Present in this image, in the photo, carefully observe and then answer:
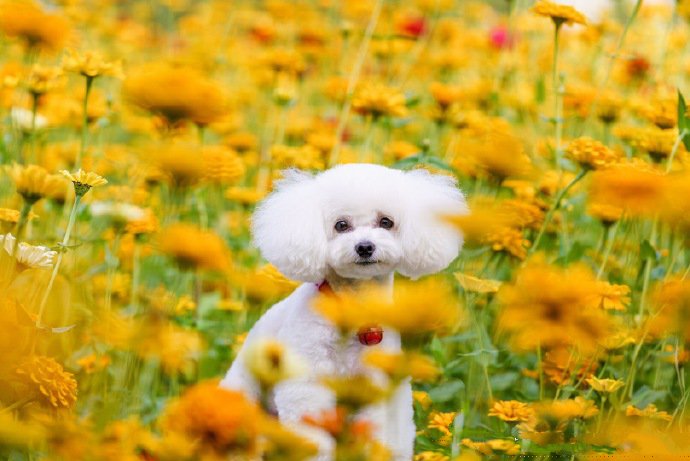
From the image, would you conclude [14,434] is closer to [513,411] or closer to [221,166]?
[513,411]

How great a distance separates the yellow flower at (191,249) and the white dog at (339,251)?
34 centimetres

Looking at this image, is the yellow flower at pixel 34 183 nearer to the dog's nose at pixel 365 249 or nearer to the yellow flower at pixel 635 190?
the dog's nose at pixel 365 249

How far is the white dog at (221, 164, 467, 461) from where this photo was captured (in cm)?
150

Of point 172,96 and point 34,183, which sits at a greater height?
point 172,96

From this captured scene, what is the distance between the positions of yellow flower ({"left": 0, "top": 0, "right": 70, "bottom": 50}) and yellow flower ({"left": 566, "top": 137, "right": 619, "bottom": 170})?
93 centimetres

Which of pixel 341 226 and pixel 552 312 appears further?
pixel 341 226

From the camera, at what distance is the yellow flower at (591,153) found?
170 centimetres

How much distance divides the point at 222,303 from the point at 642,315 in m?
0.84

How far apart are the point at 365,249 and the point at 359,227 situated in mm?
96

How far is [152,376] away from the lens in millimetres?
1798

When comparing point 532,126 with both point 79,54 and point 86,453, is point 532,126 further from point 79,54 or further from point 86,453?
point 86,453

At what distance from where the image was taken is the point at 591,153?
67.0 inches

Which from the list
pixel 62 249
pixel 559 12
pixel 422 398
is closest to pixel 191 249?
pixel 62 249

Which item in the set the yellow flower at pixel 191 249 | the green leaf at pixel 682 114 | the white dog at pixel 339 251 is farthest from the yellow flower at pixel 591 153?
the yellow flower at pixel 191 249
